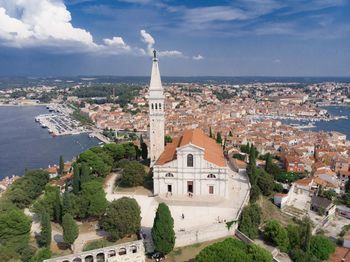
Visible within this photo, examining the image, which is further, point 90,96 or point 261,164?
point 90,96

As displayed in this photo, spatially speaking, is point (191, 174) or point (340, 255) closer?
point (340, 255)

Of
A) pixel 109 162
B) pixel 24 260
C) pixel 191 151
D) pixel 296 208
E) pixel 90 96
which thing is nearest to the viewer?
pixel 24 260

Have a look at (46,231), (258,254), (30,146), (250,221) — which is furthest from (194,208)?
(30,146)

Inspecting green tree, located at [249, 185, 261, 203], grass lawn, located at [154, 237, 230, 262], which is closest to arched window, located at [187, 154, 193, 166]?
green tree, located at [249, 185, 261, 203]

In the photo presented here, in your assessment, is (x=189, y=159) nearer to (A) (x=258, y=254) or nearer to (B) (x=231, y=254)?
(A) (x=258, y=254)

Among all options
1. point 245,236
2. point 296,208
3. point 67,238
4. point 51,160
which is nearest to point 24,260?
point 67,238

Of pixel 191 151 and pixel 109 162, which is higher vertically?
pixel 191 151

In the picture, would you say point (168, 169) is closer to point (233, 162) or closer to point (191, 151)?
point (191, 151)
